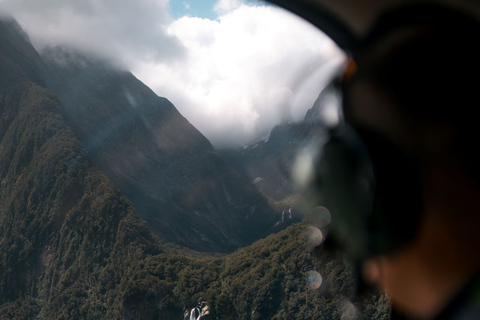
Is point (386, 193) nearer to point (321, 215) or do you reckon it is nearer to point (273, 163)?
point (321, 215)

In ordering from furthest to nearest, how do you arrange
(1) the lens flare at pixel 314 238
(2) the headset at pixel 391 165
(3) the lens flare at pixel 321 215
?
(1) the lens flare at pixel 314 238 < (3) the lens flare at pixel 321 215 < (2) the headset at pixel 391 165

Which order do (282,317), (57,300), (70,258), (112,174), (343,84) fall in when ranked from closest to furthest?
(343,84), (282,317), (57,300), (70,258), (112,174)

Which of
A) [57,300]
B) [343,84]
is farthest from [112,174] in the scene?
[343,84]

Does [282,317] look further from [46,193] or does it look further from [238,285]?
[46,193]

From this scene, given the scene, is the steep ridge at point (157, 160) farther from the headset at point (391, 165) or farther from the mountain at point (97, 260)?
the headset at point (391, 165)

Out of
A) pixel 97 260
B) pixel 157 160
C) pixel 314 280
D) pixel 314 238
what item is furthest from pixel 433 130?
pixel 157 160

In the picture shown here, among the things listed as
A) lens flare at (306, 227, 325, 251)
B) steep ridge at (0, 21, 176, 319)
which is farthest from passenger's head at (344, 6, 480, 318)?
steep ridge at (0, 21, 176, 319)

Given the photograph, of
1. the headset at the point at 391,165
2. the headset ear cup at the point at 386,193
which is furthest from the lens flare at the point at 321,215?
the headset at the point at 391,165
